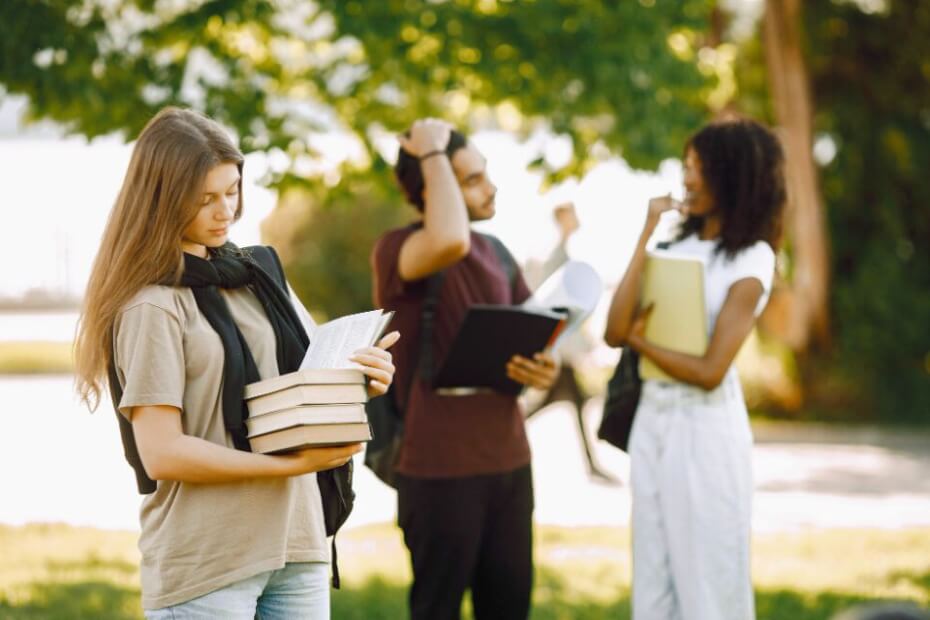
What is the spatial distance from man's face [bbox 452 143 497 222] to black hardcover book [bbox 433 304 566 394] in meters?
0.42

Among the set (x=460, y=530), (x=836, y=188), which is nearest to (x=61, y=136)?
(x=460, y=530)

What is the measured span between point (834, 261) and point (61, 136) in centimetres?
1063

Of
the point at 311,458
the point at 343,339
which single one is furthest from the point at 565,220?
the point at 311,458

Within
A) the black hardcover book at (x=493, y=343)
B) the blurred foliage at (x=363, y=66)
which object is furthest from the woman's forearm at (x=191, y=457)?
the blurred foliage at (x=363, y=66)

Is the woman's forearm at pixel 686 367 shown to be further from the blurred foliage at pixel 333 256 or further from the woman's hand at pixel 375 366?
the blurred foliage at pixel 333 256

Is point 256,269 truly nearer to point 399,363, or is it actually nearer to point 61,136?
point 399,363

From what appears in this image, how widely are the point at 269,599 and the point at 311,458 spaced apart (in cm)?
38

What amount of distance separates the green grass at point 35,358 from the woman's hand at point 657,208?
19.1m

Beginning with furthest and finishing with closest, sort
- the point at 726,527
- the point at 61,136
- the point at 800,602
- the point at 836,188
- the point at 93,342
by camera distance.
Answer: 1. the point at 836,188
2. the point at 61,136
3. the point at 800,602
4. the point at 726,527
5. the point at 93,342

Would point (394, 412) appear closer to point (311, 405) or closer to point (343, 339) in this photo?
point (343, 339)

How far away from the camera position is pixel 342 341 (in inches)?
102

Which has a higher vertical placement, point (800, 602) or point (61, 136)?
point (61, 136)

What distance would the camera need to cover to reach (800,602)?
632 centimetres

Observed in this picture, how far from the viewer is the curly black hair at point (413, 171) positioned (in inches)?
154
